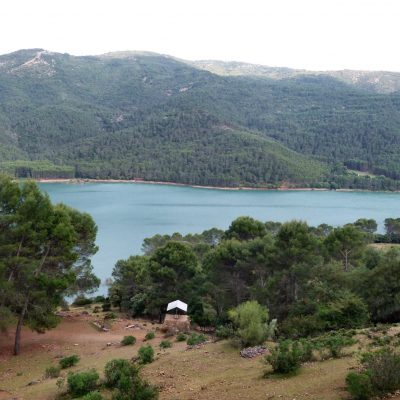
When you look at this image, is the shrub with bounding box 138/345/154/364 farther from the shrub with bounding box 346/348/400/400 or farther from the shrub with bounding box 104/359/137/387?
the shrub with bounding box 346/348/400/400

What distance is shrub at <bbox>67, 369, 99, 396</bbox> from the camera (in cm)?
1030

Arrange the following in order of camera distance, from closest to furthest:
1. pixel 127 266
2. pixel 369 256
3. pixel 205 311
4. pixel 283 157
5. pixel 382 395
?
pixel 382 395 → pixel 205 311 → pixel 369 256 → pixel 127 266 → pixel 283 157

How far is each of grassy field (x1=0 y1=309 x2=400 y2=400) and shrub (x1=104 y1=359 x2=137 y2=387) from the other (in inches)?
29.4

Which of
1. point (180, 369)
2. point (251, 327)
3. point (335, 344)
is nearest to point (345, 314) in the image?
point (251, 327)

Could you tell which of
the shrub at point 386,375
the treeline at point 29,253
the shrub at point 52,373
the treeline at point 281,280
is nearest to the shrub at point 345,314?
the treeline at point 281,280

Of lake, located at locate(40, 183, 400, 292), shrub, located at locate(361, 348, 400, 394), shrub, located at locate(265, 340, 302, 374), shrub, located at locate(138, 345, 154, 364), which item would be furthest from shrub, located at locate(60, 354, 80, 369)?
lake, located at locate(40, 183, 400, 292)

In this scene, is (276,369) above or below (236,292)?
above

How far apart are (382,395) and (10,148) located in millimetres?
180552

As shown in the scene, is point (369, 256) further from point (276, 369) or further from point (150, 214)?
point (150, 214)

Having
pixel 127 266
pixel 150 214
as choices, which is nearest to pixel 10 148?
pixel 150 214

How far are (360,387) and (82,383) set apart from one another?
572 centimetres

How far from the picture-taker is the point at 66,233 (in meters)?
17.2

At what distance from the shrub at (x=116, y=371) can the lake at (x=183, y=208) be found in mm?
29950

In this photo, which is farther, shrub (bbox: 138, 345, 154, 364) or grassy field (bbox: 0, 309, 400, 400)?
shrub (bbox: 138, 345, 154, 364)
